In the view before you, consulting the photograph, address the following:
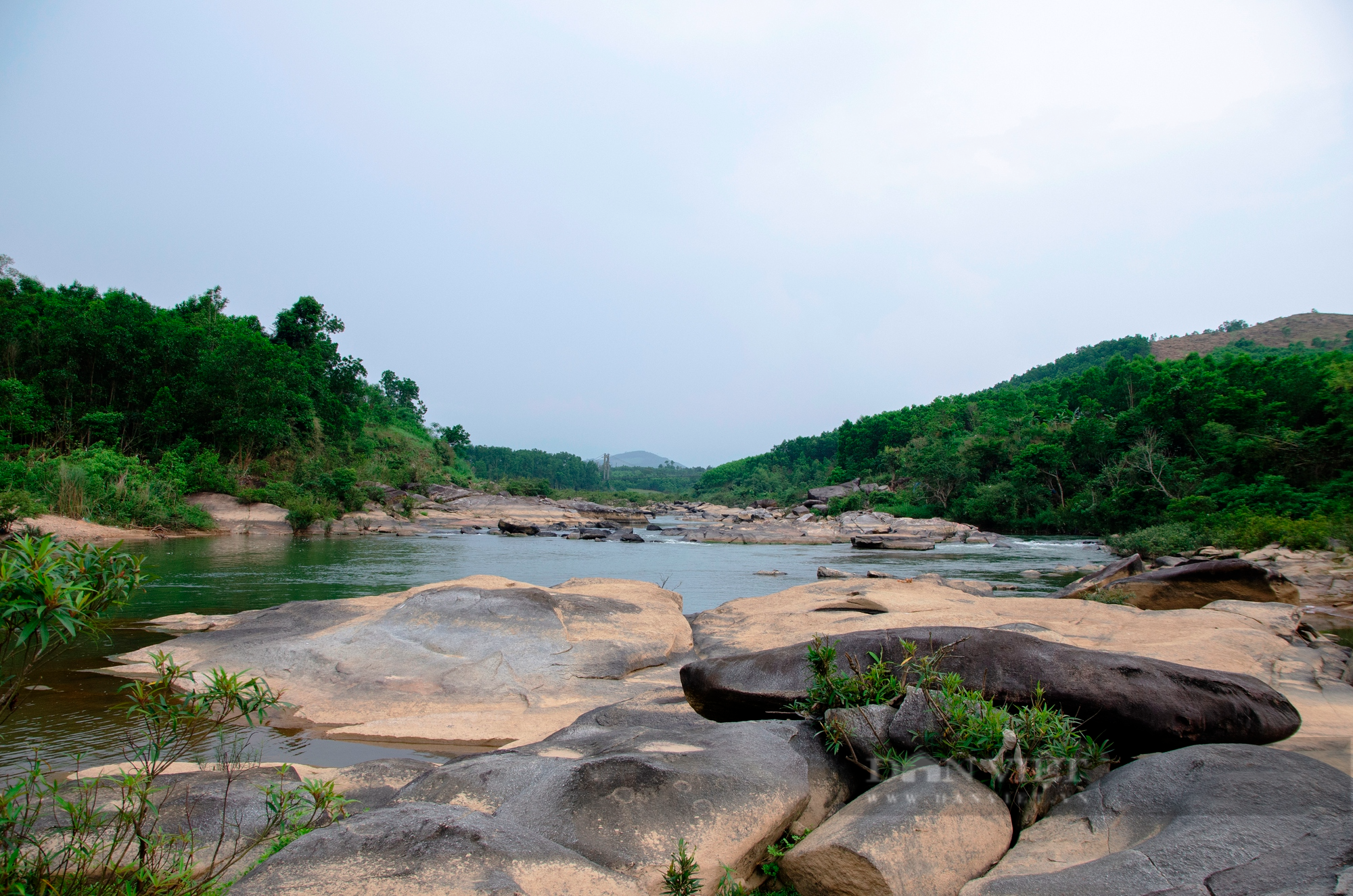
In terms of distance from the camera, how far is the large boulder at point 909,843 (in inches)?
133

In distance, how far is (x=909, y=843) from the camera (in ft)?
11.5

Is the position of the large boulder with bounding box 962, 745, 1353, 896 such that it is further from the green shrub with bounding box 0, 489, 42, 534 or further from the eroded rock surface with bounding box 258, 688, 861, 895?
the green shrub with bounding box 0, 489, 42, 534

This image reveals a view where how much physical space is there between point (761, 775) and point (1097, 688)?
101 inches

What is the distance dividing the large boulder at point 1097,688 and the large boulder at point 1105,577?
376 inches

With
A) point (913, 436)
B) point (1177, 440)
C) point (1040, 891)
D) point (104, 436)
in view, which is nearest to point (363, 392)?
point (104, 436)

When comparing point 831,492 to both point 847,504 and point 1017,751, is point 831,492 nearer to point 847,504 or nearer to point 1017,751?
point 847,504

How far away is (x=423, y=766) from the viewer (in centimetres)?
525

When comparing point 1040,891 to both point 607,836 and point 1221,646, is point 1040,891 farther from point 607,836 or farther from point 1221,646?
point 1221,646

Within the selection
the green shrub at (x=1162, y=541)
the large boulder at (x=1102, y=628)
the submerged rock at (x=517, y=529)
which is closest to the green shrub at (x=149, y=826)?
the large boulder at (x=1102, y=628)

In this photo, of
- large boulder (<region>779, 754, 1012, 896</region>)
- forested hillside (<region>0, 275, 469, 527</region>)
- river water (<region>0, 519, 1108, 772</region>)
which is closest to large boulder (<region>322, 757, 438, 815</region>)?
river water (<region>0, 519, 1108, 772</region>)

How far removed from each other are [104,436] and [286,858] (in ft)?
117

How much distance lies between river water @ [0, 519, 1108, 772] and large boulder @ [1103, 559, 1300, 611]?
3816mm

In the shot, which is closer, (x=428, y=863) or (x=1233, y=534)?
(x=428, y=863)

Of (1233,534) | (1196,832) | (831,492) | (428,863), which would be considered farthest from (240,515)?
(831,492)
